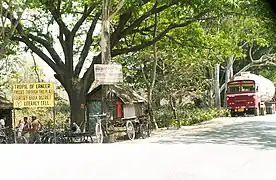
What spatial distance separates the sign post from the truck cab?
23972 millimetres

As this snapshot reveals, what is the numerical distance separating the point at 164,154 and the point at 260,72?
4547cm

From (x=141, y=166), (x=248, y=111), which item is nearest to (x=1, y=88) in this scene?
(x=248, y=111)

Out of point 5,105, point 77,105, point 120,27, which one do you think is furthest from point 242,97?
point 5,105

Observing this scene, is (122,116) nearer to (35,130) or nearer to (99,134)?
(35,130)

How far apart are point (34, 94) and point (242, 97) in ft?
80.2

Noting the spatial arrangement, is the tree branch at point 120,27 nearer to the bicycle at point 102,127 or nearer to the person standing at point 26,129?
the person standing at point 26,129

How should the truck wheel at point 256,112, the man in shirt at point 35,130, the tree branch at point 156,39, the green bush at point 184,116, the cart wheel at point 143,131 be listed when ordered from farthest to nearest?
the truck wheel at point 256,112 → the green bush at point 184,116 → the tree branch at point 156,39 → the cart wheel at point 143,131 → the man in shirt at point 35,130

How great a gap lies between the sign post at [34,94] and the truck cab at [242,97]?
2397cm

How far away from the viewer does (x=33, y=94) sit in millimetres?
19000

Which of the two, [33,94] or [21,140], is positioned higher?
[33,94]

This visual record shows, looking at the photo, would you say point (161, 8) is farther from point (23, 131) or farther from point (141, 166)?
point (141, 166)

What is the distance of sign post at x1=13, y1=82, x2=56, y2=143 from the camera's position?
61.9 ft

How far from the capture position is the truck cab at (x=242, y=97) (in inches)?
Result: 1572

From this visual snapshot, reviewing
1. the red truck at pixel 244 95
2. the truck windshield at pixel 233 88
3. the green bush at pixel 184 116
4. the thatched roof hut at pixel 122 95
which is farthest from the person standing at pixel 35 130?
the truck windshield at pixel 233 88
